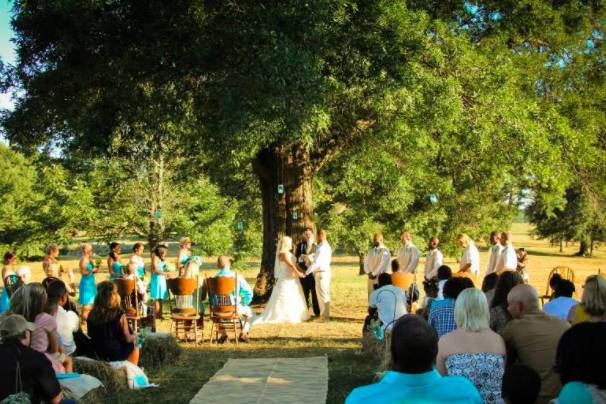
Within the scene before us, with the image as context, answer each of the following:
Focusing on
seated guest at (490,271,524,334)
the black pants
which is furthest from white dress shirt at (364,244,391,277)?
seated guest at (490,271,524,334)

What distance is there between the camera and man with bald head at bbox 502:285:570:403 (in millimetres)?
5015

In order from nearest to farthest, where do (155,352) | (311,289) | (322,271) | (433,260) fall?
(155,352) < (433,260) < (322,271) < (311,289)

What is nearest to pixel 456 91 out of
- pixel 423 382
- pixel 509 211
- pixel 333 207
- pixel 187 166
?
pixel 423 382

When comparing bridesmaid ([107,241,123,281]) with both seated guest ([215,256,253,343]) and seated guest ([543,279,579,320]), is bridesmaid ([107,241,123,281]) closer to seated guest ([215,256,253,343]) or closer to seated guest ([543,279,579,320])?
seated guest ([215,256,253,343])

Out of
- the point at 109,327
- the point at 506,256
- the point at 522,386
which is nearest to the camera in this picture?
the point at 522,386

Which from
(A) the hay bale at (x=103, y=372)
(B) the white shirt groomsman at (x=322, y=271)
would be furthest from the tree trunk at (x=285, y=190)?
(A) the hay bale at (x=103, y=372)

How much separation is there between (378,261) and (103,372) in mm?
7620

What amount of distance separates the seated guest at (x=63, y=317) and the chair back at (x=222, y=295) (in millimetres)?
3202

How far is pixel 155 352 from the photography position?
392 inches

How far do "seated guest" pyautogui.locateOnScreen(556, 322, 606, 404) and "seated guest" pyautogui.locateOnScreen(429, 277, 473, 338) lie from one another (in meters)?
2.66

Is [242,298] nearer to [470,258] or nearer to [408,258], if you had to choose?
[408,258]

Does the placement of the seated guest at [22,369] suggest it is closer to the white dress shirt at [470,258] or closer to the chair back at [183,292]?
the chair back at [183,292]

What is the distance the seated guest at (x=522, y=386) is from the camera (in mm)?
3682

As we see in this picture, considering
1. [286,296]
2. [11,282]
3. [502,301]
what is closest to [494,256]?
[286,296]
